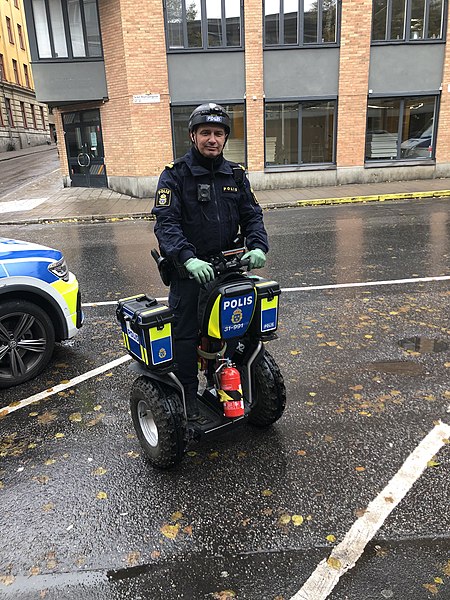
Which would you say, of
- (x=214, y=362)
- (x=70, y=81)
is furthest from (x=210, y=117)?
(x=70, y=81)

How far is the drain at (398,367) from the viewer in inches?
172

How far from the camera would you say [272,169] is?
58.1 ft

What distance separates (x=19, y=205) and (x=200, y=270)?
16.0 meters

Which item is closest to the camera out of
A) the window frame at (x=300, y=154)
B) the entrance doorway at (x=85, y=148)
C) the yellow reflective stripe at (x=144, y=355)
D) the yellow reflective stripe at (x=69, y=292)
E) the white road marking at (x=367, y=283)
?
the yellow reflective stripe at (x=144, y=355)

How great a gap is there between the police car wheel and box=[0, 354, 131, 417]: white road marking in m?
0.31

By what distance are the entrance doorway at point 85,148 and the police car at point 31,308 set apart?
15418mm

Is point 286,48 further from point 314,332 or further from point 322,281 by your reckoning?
point 314,332

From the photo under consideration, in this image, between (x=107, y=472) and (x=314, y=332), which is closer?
(x=107, y=472)

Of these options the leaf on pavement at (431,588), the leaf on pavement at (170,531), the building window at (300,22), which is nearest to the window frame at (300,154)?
the building window at (300,22)

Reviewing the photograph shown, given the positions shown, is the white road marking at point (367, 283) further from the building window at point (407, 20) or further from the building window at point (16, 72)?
the building window at point (16, 72)

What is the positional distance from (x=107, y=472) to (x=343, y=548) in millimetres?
1546

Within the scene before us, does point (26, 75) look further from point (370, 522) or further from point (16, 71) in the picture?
point (370, 522)

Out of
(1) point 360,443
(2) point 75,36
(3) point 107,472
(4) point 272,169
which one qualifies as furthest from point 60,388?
(2) point 75,36

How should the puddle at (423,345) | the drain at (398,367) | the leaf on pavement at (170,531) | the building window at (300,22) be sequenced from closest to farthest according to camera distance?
the leaf on pavement at (170,531), the drain at (398,367), the puddle at (423,345), the building window at (300,22)
